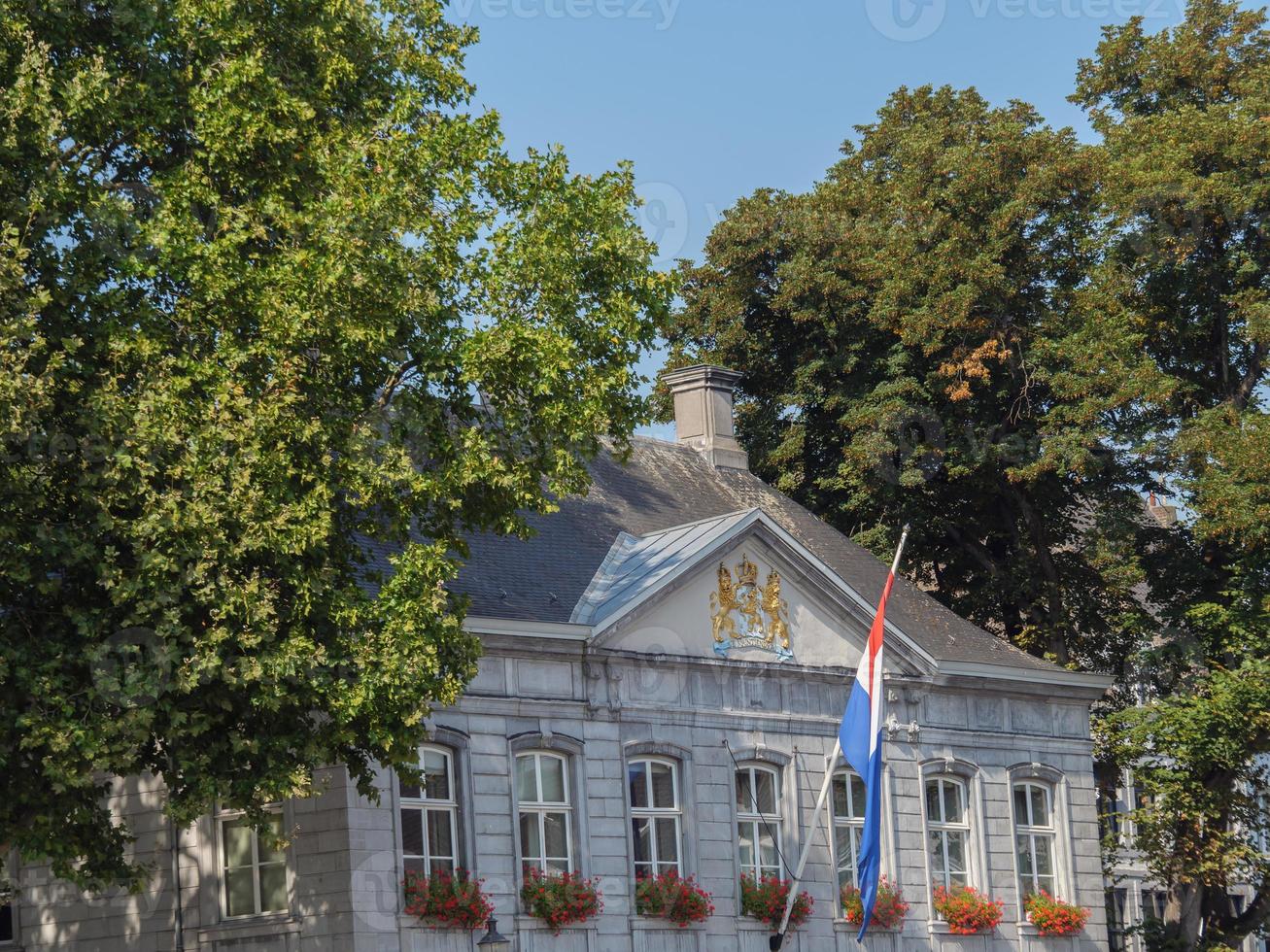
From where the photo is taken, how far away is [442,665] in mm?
18125

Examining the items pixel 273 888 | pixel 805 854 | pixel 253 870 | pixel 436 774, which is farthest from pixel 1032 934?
pixel 253 870

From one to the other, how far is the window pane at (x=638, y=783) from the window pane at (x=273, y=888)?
4750 millimetres

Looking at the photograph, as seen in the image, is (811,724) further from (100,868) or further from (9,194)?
(9,194)

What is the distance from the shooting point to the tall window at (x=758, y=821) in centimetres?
2611

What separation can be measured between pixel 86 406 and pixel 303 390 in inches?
77.5

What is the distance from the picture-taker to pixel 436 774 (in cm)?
2295

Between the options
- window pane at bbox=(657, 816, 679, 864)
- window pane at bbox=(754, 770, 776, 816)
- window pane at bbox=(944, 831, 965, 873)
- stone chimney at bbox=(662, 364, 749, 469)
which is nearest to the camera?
window pane at bbox=(657, 816, 679, 864)

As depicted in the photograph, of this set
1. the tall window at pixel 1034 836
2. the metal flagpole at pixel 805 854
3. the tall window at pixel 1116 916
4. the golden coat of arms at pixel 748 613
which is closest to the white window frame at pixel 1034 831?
the tall window at pixel 1034 836

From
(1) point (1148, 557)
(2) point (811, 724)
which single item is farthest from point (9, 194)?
(1) point (1148, 557)

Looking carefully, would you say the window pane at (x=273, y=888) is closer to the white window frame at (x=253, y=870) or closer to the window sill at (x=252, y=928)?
the white window frame at (x=253, y=870)

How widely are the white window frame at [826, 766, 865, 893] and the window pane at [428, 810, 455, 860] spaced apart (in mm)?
6041

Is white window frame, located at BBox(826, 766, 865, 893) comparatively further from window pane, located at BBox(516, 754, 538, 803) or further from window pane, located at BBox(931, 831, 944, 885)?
window pane, located at BBox(516, 754, 538, 803)

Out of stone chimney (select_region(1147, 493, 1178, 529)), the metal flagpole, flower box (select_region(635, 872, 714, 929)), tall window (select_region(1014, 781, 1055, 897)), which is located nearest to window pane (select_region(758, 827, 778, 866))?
the metal flagpole

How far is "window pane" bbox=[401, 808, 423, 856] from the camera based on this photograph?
22.4 meters
